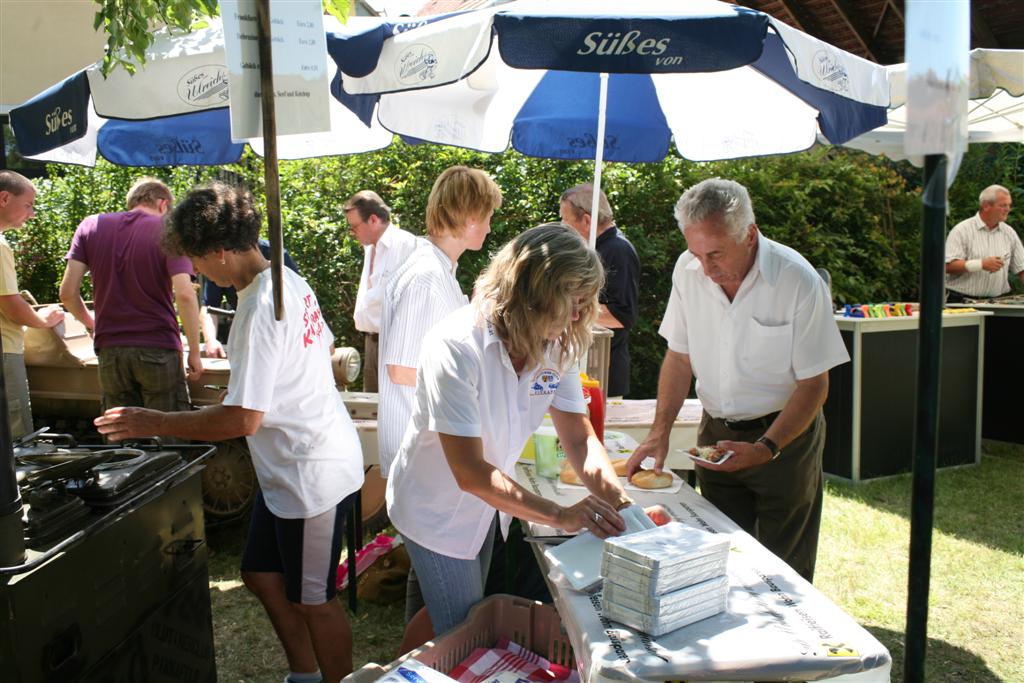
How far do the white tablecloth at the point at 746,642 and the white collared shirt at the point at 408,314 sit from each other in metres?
1.32

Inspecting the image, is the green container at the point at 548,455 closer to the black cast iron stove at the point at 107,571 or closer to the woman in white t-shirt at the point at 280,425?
the woman in white t-shirt at the point at 280,425

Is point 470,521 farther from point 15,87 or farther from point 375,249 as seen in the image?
point 15,87

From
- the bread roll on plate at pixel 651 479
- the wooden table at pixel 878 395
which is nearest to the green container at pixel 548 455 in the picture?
the bread roll on plate at pixel 651 479

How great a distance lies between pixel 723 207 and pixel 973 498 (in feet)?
12.2

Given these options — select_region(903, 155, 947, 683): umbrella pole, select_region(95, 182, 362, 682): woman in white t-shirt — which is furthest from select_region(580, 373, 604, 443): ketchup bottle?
select_region(903, 155, 947, 683): umbrella pole

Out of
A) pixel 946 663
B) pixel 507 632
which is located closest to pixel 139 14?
pixel 507 632

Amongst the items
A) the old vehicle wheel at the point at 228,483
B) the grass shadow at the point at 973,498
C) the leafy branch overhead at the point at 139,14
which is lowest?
the grass shadow at the point at 973,498

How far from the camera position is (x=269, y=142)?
47.9 inches

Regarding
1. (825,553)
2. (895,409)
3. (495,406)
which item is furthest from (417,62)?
(895,409)

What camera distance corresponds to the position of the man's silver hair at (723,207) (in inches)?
106

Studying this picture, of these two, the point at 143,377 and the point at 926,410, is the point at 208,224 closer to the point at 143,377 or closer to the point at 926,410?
the point at 926,410

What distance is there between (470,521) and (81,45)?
10.6 m

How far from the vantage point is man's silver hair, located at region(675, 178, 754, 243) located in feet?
8.82

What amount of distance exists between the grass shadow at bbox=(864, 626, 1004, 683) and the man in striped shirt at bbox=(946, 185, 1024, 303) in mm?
4337
